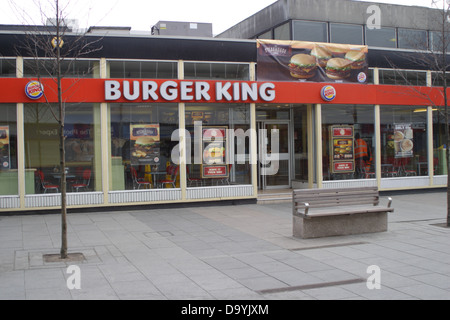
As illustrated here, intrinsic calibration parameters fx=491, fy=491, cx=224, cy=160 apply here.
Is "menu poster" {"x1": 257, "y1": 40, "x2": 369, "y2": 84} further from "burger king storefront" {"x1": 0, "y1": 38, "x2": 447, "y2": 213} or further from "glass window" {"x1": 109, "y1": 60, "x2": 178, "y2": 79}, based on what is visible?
"glass window" {"x1": 109, "y1": 60, "x2": 178, "y2": 79}

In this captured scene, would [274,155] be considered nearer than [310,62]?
No

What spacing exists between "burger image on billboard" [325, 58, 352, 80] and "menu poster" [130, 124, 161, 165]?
595cm

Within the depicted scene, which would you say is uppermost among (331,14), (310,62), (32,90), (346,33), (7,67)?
(331,14)

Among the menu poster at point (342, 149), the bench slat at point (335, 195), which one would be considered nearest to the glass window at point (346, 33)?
the menu poster at point (342, 149)

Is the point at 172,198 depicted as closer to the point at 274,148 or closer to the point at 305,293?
the point at 274,148

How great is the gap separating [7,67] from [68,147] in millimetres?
2643

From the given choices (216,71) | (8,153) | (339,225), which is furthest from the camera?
(216,71)

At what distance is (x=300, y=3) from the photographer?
19.0 m

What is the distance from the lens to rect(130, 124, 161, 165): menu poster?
46.8 feet

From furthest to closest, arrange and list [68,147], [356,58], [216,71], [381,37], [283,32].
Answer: [381,37], [283,32], [356,58], [216,71], [68,147]

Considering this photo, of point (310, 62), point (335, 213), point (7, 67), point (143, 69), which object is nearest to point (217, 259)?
point (335, 213)

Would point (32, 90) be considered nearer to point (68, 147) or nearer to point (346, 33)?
point (68, 147)

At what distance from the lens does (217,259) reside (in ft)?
26.8

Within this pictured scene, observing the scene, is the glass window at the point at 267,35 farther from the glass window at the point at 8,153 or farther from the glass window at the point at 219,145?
the glass window at the point at 8,153
